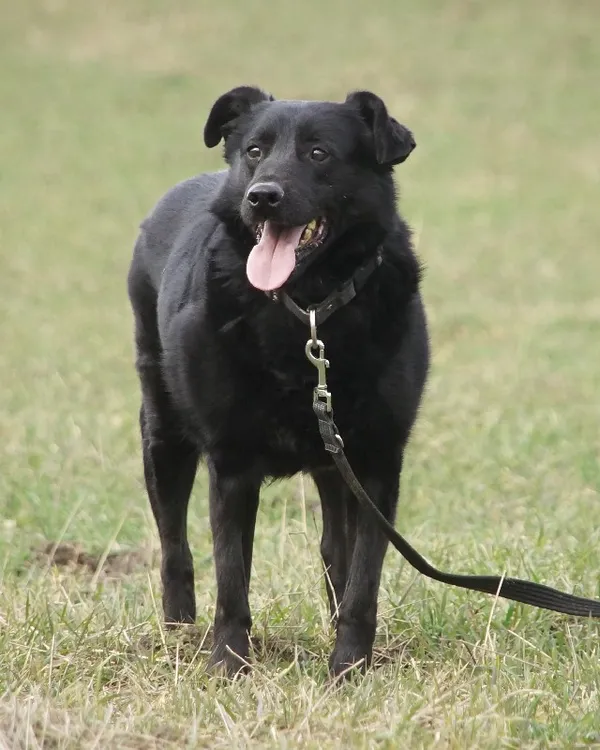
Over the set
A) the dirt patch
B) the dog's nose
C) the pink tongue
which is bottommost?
the dirt patch

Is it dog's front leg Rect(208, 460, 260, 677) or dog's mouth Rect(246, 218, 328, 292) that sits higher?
dog's mouth Rect(246, 218, 328, 292)

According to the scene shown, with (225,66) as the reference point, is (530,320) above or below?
below

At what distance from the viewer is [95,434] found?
335 inches

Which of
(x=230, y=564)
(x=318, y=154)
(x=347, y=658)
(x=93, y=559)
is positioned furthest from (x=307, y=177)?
(x=93, y=559)

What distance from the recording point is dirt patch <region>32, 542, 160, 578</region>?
5672 millimetres

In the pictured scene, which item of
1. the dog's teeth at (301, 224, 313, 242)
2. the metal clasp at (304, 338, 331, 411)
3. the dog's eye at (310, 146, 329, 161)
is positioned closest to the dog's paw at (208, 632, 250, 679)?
the metal clasp at (304, 338, 331, 411)

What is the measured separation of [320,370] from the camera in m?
3.73

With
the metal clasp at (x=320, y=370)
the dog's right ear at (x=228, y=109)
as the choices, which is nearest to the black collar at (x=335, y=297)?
the metal clasp at (x=320, y=370)

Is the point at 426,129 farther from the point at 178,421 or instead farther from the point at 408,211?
the point at 178,421

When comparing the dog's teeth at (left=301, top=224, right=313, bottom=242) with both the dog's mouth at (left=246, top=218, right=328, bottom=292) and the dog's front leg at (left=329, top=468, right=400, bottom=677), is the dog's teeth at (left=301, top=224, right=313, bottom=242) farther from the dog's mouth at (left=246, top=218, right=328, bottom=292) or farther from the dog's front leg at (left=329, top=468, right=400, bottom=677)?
the dog's front leg at (left=329, top=468, right=400, bottom=677)

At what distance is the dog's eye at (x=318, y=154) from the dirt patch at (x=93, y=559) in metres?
2.37

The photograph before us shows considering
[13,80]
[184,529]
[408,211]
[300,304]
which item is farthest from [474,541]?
[13,80]

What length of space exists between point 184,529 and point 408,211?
13962 millimetres

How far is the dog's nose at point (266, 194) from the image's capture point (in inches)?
145
